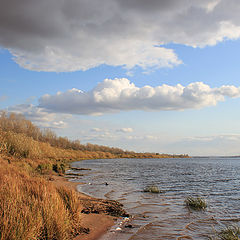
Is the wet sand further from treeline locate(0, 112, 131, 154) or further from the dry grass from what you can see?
treeline locate(0, 112, 131, 154)

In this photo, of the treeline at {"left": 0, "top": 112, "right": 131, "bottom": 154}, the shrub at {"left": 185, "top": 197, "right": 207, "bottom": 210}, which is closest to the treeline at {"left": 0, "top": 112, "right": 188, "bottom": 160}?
the treeline at {"left": 0, "top": 112, "right": 131, "bottom": 154}

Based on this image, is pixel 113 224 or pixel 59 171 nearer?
pixel 113 224

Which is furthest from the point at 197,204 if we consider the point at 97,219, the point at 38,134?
the point at 38,134

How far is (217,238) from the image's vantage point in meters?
8.70

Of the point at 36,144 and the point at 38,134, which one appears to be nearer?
the point at 36,144

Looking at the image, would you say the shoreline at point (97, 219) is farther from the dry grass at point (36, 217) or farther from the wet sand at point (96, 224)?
the dry grass at point (36, 217)

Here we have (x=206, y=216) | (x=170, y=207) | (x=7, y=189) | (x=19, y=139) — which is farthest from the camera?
(x=19, y=139)

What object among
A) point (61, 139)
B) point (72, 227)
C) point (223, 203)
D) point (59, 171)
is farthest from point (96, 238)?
point (61, 139)

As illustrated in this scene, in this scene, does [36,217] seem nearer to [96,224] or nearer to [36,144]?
[96,224]

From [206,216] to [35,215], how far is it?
9.17 metres

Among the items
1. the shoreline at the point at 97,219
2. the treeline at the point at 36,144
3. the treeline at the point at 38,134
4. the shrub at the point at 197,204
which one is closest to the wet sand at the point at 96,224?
the shoreline at the point at 97,219

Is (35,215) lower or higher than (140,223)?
higher

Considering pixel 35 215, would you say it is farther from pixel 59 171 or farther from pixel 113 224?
pixel 59 171

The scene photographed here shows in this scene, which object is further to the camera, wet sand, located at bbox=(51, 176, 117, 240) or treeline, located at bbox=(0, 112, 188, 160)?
treeline, located at bbox=(0, 112, 188, 160)
